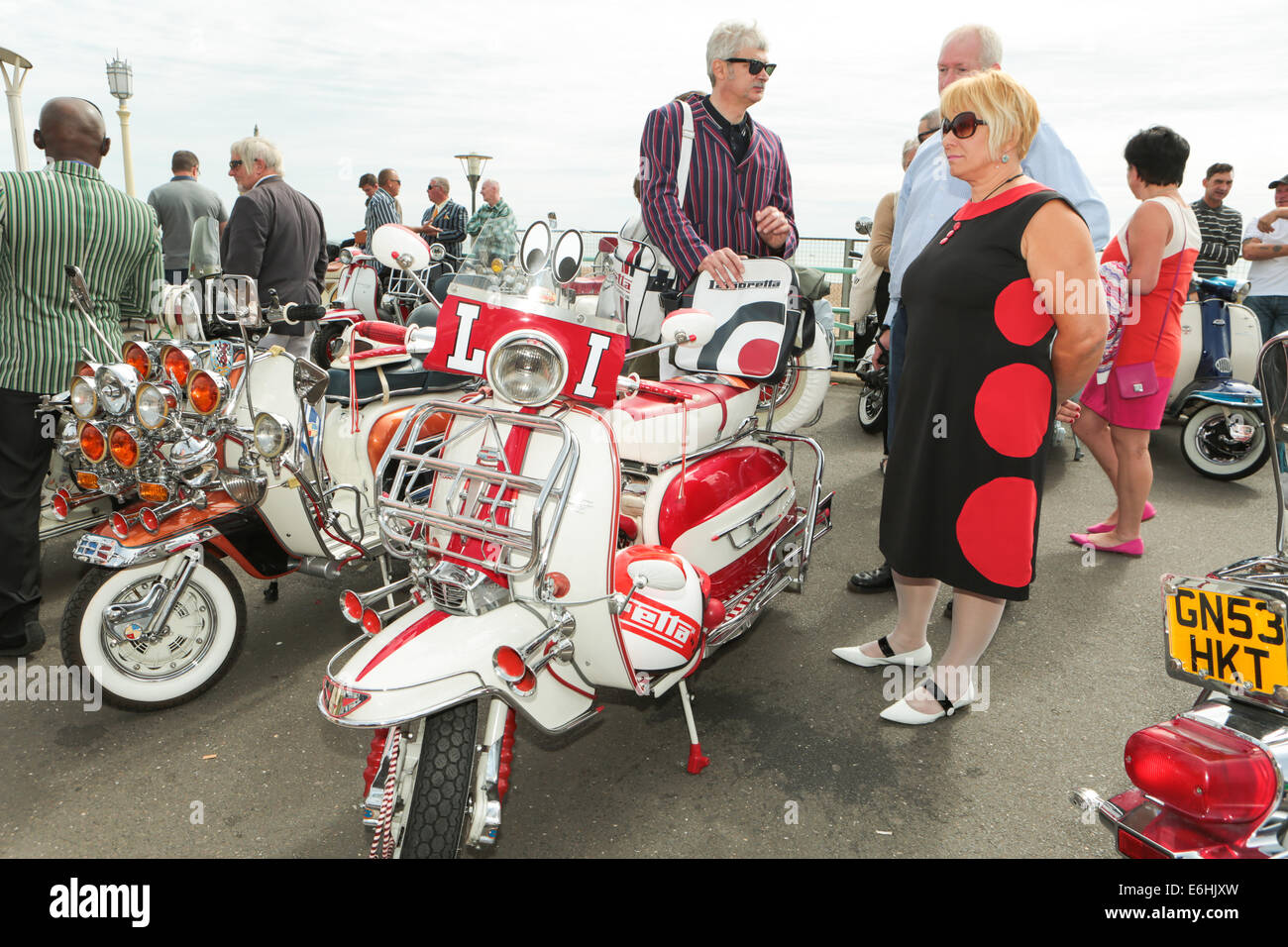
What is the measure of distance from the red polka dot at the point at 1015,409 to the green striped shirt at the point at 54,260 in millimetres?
2899

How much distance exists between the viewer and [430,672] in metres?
1.76

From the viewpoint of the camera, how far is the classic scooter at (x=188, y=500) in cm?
263

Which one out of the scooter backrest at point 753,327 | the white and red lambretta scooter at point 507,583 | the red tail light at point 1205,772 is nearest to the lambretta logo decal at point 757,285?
the scooter backrest at point 753,327

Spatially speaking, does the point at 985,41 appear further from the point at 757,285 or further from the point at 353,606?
the point at 353,606

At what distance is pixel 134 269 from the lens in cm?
324

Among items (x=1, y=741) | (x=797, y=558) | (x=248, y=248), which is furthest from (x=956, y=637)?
(x=248, y=248)

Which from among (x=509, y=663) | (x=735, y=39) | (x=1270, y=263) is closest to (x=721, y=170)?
(x=735, y=39)

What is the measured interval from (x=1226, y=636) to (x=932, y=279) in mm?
1293

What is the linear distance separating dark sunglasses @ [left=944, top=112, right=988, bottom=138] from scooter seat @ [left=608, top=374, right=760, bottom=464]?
40.2 inches

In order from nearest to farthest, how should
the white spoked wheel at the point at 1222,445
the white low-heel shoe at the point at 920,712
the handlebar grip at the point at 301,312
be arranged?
the white low-heel shoe at the point at 920,712 → the handlebar grip at the point at 301,312 → the white spoked wheel at the point at 1222,445

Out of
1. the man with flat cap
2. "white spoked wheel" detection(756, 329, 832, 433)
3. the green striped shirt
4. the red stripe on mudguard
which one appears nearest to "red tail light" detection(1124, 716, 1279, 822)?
the red stripe on mudguard

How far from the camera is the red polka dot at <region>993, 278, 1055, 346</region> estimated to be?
7.22 ft

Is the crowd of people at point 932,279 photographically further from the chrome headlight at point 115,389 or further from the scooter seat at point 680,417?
the chrome headlight at point 115,389

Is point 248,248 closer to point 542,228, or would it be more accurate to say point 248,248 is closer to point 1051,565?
point 542,228
